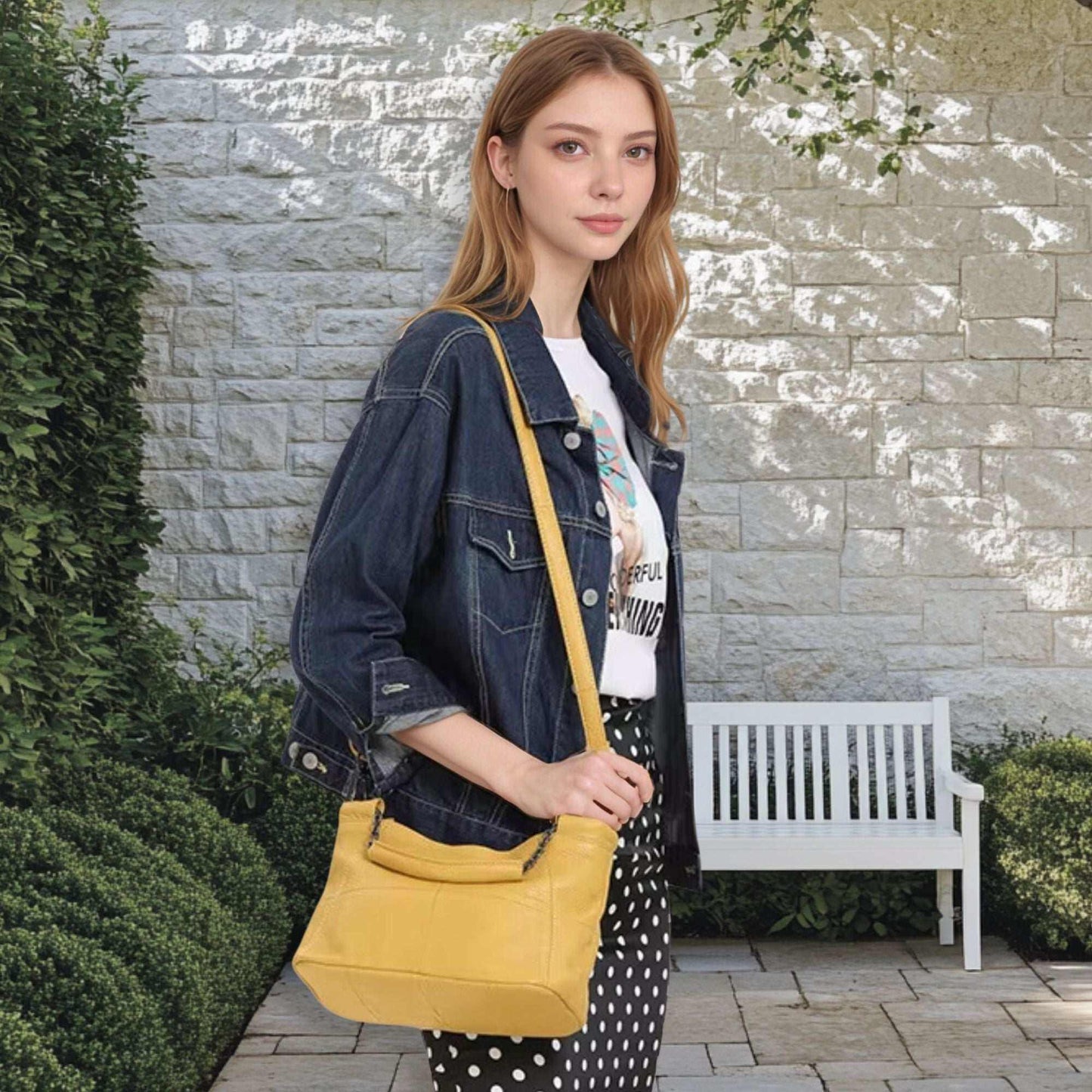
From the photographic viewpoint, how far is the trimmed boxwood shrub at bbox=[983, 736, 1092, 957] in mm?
4812

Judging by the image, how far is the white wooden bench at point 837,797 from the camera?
489cm

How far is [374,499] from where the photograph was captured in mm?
1363

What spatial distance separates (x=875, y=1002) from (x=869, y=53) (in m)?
3.47

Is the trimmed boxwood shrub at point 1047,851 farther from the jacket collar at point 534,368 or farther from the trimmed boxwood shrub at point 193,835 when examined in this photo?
the jacket collar at point 534,368

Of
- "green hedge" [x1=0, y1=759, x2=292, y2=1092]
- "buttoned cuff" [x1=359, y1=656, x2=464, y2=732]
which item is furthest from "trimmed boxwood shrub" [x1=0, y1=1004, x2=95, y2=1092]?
"buttoned cuff" [x1=359, y1=656, x2=464, y2=732]

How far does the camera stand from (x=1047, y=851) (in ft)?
16.0

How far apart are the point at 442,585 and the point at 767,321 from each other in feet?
14.6

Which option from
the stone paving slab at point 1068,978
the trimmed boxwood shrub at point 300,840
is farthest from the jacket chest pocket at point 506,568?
the stone paving slab at point 1068,978

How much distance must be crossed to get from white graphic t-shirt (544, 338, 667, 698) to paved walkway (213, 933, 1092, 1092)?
8.03 feet

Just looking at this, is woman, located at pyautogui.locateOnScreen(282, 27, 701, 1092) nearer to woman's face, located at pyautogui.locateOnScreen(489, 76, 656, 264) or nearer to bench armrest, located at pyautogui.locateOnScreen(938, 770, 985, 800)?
woman's face, located at pyautogui.locateOnScreen(489, 76, 656, 264)

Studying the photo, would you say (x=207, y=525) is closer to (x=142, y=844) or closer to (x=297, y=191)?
(x=297, y=191)

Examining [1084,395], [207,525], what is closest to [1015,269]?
[1084,395]

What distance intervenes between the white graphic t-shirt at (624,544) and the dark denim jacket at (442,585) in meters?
0.06

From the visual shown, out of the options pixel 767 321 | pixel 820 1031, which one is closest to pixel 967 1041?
pixel 820 1031
